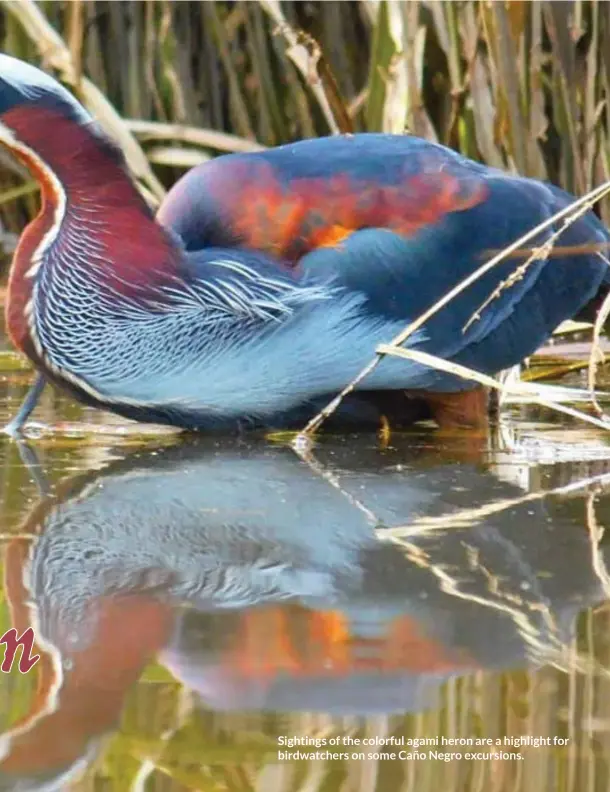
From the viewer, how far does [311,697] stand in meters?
2.34

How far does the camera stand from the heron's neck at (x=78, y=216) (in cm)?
438

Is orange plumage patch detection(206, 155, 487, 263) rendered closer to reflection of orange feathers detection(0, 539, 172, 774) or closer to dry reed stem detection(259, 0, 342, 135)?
dry reed stem detection(259, 0, 342, 135)

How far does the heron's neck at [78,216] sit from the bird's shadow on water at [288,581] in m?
0.53

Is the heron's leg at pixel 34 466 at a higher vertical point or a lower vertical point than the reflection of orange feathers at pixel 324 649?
higher

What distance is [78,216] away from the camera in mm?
4430

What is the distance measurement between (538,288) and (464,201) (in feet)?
1.08

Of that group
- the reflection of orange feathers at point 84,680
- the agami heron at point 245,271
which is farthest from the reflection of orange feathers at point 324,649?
the agami heron at point 245,271

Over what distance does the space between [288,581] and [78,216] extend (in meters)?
1.72

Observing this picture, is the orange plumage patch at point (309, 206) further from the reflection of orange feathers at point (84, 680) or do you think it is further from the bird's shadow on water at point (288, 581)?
the reflection of orange feathers at point (84, 680)

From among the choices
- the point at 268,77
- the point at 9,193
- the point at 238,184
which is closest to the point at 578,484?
the point at 238,184

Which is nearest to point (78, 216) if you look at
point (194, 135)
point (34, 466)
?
point (34, 466)

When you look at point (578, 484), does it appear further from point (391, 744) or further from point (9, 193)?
point (9, 193)

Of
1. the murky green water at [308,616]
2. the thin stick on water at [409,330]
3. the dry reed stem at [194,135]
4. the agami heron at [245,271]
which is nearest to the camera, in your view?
the murky green water at [308,616]

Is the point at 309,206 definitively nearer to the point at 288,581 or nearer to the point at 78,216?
the point at 78,216
